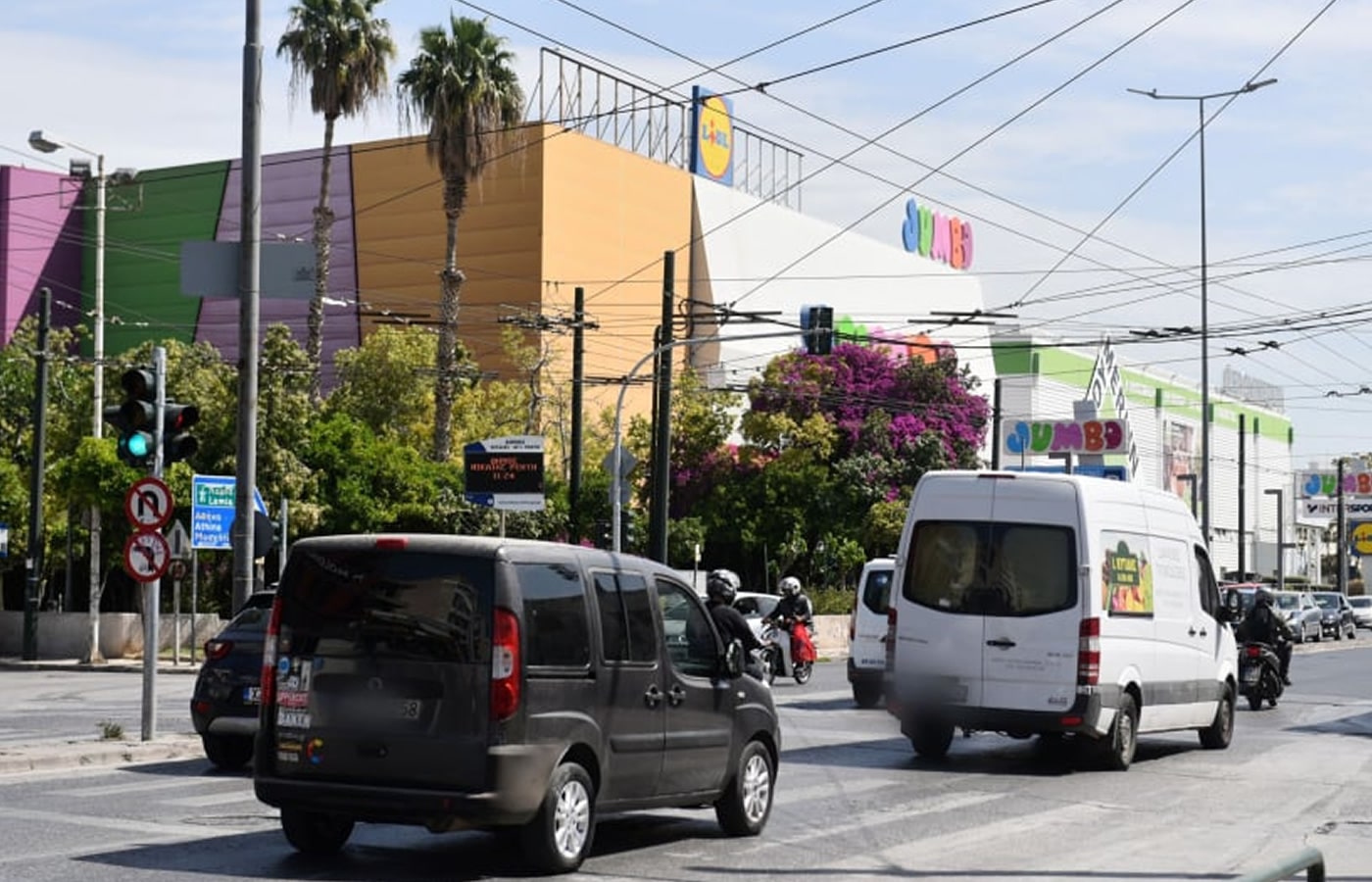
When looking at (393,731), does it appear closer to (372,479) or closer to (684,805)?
(684,805)

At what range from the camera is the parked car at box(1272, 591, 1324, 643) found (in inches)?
2494

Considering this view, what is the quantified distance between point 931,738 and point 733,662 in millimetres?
6778

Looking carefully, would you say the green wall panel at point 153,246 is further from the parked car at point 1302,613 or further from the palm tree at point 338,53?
the parked car at point 1302,613

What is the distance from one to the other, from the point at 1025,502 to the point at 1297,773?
375 cm

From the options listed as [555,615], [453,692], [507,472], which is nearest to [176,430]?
[555,615]

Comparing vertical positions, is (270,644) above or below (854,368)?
below

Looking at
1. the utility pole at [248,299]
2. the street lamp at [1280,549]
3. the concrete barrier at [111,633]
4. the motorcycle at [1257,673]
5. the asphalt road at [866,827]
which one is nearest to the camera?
the asphalt road at [866,827]

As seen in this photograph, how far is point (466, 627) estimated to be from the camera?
10758 mm

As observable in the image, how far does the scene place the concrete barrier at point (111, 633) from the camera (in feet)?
143

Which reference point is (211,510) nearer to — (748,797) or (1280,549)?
(748,797)

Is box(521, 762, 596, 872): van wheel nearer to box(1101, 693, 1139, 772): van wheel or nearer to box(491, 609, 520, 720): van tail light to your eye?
box(491, 609, 520, 720): van tail light

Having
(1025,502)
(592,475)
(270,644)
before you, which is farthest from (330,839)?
(592,475)

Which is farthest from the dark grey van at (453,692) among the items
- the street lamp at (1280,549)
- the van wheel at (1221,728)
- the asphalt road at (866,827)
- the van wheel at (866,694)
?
the street lamp at (1280,549)

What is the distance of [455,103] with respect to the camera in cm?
5141
